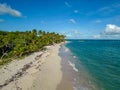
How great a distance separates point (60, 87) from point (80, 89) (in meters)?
2.89

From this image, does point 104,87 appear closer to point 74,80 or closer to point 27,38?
point 74,80

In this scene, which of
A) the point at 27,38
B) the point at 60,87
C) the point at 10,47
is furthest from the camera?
the point at 27,38

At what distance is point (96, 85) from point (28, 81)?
418 inches

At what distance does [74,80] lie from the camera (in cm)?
2328

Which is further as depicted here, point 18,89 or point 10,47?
point 10,47

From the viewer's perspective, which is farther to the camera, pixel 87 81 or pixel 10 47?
pixel 10 47

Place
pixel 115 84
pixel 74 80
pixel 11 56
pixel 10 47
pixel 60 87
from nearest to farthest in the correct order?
pixel 60 87
pixel 115 84
pixel 74 80
pixel 11 56
pixel 10 47

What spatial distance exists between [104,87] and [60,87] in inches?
257

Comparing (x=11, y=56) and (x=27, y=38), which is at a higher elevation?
(x=27, y=38)

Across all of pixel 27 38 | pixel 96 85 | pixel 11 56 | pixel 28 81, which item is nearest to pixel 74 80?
pixel 96 85

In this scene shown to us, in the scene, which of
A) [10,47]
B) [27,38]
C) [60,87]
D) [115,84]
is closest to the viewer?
[60,87]

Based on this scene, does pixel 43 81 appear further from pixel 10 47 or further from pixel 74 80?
pixel 10 47

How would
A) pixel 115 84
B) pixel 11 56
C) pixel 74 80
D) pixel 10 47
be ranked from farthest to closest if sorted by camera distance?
pixel 10 47, pixel 11 56, pixel 74 80, pixel 115 84

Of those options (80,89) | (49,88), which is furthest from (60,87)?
(80,89)
